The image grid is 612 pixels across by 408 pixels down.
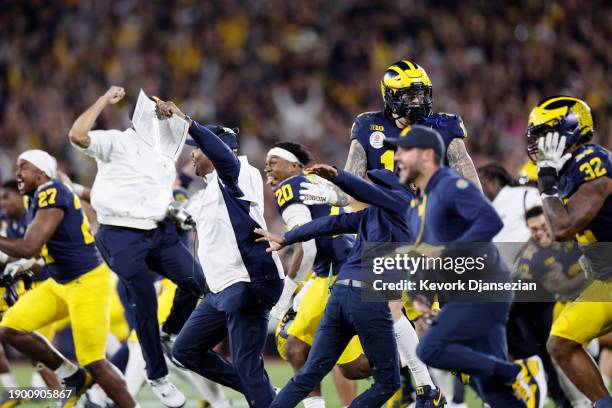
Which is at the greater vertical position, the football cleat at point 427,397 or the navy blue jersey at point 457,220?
the navy blue jersey at point 457,220

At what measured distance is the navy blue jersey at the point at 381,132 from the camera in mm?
7297

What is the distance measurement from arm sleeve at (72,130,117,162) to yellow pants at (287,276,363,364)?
1.93 meters

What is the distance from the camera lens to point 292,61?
17703 millimetres

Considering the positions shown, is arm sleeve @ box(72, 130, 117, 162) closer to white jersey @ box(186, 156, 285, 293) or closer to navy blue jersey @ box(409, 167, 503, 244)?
white jersey @ box(186, 156, 285, 293)

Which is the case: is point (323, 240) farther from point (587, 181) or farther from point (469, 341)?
point (469, 341)

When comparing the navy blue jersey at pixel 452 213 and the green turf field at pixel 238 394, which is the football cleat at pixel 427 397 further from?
the green turf field at pixel 238 394

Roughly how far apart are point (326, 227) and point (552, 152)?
1618 millimetres

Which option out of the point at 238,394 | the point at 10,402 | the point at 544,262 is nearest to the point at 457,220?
the point at 544,262

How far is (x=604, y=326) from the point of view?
22.3ft

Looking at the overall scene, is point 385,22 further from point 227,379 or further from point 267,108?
point 227,379

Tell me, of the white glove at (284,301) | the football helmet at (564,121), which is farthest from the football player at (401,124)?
the white glove at (284,301)

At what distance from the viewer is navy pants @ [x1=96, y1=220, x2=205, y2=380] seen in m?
7.97

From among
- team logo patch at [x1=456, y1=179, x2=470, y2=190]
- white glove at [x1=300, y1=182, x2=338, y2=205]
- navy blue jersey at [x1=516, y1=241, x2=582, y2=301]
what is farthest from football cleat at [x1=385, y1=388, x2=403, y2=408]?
team logo patch at [x1=456, y1=179, x2=470, y2=190]

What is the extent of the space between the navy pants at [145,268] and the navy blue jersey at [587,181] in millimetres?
3133
